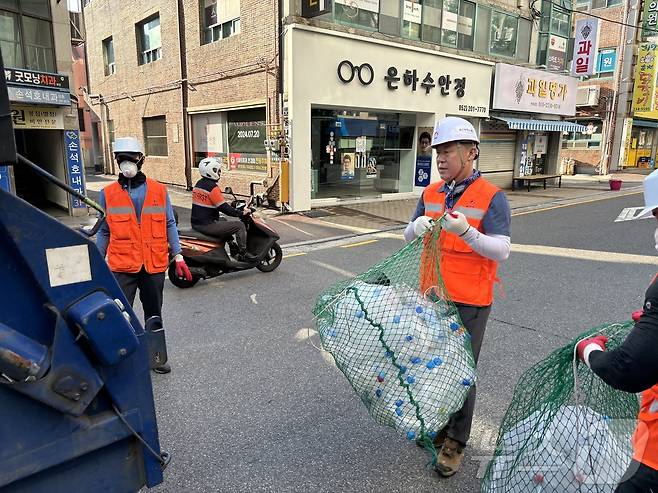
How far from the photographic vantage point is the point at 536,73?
19.2 metres

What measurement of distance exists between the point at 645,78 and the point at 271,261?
96.6 ft

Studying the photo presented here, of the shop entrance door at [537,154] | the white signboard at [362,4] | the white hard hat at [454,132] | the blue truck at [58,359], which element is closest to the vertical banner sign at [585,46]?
the shop entrance door at [537,154]

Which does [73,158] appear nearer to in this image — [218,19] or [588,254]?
[218,19]

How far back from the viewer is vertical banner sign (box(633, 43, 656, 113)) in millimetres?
26734

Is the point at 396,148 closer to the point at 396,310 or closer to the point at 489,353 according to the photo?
the point at 489,353

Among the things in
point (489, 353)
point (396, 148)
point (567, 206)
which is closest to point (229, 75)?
point (396, 148)

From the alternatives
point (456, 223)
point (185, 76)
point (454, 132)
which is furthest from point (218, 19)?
point (456, 223)

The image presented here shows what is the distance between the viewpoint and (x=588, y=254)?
820 cm

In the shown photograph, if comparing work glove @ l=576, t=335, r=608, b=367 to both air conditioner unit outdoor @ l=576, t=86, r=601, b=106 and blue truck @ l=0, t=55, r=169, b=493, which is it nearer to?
blue truck @ l=0, t=55, r=169, b=493

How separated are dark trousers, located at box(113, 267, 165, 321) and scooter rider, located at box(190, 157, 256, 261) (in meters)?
2.47

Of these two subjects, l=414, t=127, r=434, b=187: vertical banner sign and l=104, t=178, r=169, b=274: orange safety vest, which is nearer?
l=104, t=178, r=169, b=274: orange safety vest

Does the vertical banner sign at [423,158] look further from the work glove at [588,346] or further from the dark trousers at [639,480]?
the dark trousers at [639,480]

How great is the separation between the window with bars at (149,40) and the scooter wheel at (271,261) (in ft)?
45.4

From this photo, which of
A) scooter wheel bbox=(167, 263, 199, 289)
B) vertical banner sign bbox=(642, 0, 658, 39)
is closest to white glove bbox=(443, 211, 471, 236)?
scooter wheel bbox=(167, 263, 199, 289)
